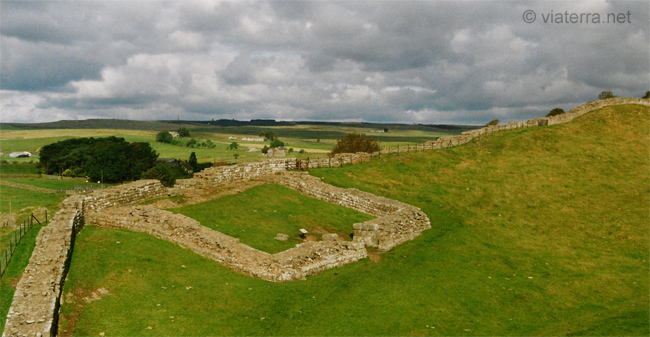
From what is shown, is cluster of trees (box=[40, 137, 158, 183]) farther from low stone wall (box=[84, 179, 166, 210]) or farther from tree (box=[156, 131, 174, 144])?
low stone wall (box=[84, 179, 166, 210])

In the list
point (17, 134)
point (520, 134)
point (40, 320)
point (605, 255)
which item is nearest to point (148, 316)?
point (40, 320)

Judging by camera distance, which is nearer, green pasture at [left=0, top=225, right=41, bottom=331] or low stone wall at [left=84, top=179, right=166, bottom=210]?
green pasture at [left=0, top=225, right=41, bottom=331]

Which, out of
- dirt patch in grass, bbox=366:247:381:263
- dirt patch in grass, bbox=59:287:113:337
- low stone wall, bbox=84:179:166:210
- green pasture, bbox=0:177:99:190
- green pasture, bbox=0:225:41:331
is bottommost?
green pasture, bbox=0:177:99:190

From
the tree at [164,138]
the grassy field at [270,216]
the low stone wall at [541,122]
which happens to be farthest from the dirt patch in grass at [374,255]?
the tree at [164,138]

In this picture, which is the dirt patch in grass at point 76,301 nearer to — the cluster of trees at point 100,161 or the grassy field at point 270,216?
the grassy field at point 270,216

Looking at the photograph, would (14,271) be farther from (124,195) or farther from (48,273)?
(124,195)

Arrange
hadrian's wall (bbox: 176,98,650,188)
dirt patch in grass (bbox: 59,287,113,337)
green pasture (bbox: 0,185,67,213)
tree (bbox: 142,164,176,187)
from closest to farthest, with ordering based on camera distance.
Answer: dirt patch in grass (bbox: 59,287,113,337) < hadrian's wall (bbox: 176,98,650,188) < green pasture (bbox: 0,185,67,213) < tree (bbox: 142,164,176,187)

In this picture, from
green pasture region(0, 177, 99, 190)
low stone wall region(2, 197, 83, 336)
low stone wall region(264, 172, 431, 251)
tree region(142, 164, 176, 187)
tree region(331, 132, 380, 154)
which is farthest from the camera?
tree region(142, 164, 176, 187)

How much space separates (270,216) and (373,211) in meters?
8.07

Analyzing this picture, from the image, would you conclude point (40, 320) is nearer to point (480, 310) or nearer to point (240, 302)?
point (240, 302)

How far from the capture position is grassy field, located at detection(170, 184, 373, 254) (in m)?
24.5

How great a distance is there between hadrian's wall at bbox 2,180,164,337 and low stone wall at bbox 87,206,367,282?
1.50 m

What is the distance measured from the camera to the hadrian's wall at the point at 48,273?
13.4 m

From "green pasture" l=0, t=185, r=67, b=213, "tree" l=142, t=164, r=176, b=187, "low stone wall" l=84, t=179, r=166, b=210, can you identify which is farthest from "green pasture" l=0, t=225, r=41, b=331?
"tree" l=142, t=164, r=176, b=187
